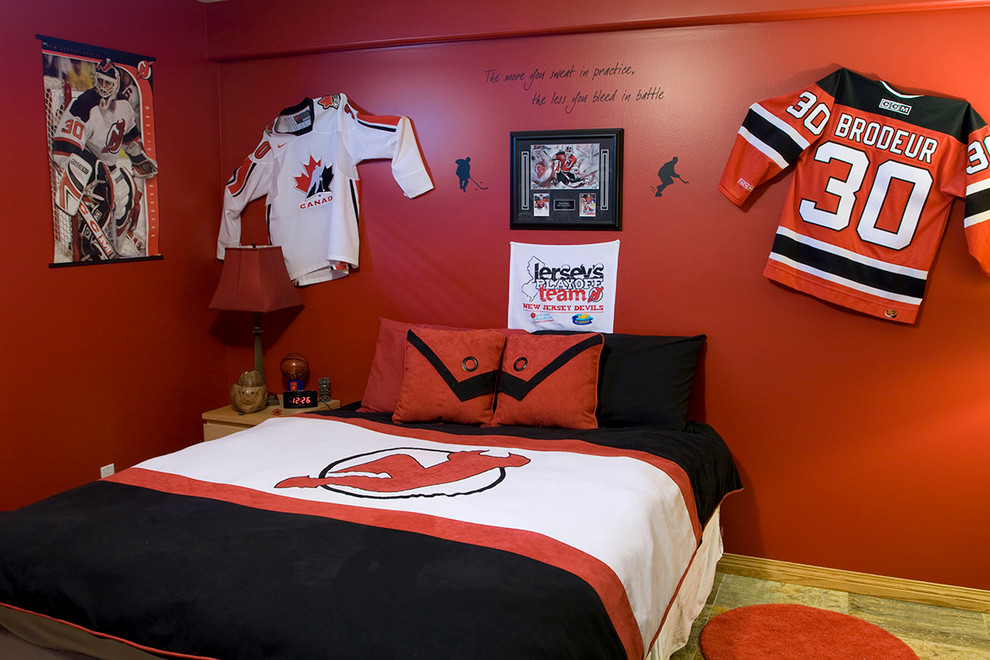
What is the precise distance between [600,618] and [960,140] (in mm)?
2141

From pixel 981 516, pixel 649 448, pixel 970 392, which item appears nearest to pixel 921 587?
pixel 981 516

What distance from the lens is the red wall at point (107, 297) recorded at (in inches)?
117

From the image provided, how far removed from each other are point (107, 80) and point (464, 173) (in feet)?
4.93

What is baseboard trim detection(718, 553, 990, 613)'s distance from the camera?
2988 mm

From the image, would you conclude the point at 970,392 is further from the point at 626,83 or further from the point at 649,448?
the point at 626,83

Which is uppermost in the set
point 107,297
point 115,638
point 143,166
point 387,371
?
point 143,166

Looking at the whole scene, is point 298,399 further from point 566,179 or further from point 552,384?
point 566,179

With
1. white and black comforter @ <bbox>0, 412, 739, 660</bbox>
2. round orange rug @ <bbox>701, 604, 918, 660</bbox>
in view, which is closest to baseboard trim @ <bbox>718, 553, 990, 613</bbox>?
round orange rug @ <bbox>701, 604, 918, 660</bbox>

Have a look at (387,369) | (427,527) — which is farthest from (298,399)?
(427,527)

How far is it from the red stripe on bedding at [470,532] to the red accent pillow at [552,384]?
3.27ft

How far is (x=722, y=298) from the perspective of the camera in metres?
3.16

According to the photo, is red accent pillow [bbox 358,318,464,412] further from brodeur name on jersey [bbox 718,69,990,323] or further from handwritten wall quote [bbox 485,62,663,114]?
brodeur name on jersey [bbox 718,69,990,323]

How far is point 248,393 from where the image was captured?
3559mm

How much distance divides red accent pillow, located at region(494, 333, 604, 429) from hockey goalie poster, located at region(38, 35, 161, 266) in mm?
1732
